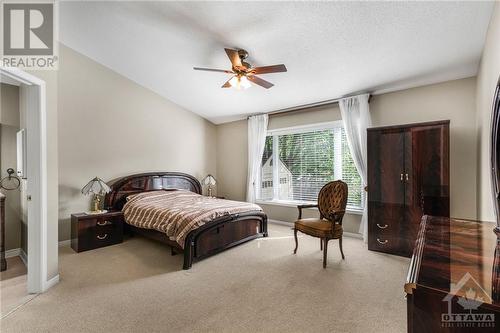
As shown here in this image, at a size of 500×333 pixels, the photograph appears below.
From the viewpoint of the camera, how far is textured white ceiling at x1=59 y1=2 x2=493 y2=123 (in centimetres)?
239

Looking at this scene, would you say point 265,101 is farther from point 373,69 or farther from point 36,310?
point 36,310

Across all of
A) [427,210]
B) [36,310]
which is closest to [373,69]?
[427,210]

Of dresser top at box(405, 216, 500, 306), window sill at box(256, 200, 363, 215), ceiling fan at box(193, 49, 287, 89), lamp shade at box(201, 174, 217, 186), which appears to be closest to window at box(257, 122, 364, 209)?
window sill at box(256, 200, 363, 215)

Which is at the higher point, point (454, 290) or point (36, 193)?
point (36, 193)

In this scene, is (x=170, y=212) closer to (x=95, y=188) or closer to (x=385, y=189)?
(x=95, y=188)

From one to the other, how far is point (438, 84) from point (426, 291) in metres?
3.81

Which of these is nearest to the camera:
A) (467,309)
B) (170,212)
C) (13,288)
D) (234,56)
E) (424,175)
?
(467,309)

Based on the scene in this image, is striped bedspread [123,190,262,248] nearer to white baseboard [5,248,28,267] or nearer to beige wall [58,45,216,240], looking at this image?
beige wall [58,45,216,240]

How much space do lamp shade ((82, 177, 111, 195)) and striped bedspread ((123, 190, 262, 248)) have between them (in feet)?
1.45

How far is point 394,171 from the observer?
10.9 feet

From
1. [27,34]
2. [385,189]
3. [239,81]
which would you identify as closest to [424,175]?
[385,189]

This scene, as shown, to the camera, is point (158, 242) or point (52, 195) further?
point (158, 242)

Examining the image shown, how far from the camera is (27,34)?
2.56m

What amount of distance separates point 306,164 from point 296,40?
2629 mm
